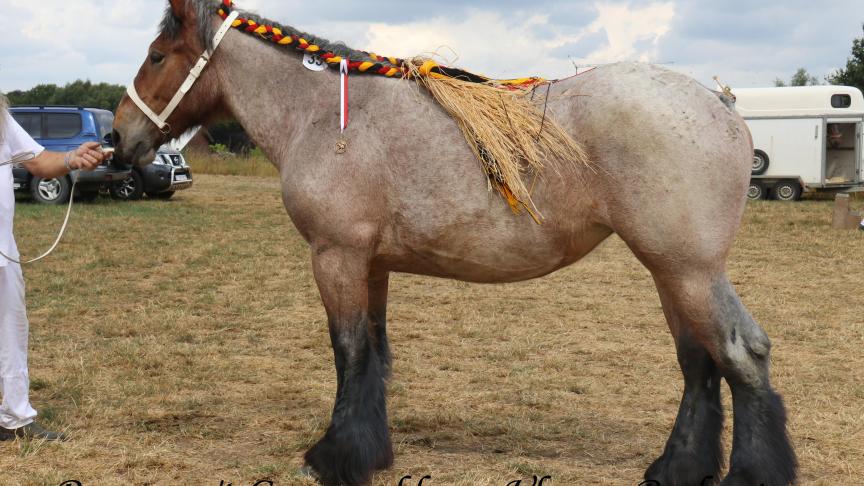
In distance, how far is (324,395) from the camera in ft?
18.7

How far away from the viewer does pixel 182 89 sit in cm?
439

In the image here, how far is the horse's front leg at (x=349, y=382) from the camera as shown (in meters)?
4.06

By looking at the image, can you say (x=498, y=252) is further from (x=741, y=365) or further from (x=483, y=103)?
(x=741, y=365)

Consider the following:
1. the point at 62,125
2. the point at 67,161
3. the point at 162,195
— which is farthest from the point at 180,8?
the point at 162,195

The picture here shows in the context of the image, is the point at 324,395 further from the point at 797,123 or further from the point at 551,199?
the point at 797,123

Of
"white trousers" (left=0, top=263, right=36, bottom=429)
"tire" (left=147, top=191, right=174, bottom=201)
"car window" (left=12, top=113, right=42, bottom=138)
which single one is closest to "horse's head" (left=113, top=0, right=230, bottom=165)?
"white trousers" (left=0, top=263, right=36, bottom=429)

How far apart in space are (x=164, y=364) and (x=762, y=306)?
5933 mm

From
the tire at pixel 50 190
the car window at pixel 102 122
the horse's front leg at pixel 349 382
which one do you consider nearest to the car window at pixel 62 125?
the car window at pixel 102 122

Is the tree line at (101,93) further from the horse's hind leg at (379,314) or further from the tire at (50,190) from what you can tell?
the horse's hind leg at (379,314)

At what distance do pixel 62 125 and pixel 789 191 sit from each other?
57.7 feet

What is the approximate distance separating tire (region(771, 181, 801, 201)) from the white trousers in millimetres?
20549

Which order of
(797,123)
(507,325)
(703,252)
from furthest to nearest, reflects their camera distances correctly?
(797,123), (507,325), (703,252)

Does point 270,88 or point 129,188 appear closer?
point 270,88

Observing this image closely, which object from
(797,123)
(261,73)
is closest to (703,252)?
(261,73)
